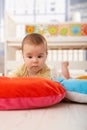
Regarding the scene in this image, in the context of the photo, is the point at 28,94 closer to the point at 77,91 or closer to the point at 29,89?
the point at 29,89

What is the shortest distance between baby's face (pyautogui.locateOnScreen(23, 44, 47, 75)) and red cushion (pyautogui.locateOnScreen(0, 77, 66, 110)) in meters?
0.41

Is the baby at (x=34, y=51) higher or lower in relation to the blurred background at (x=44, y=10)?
lower

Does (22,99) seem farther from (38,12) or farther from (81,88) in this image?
(38,12)

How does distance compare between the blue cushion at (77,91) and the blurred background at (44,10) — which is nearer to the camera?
the blue cushion at (77,91)

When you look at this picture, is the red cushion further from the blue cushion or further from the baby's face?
the baby's face

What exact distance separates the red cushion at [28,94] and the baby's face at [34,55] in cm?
41

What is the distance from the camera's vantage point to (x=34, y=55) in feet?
3.61

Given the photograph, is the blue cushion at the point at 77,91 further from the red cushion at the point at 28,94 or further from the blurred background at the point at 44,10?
the blurred background at the point at 44,10

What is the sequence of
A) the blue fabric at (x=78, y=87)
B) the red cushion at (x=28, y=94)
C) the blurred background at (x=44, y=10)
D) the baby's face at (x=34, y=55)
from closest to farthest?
the red cushion at (x=28, y=94), the blue fabric at (x=78, y=87), the baby's face at (x=34, y=55), the blurred background at (x=44, y=10)

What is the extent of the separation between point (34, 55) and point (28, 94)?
48 centimetres

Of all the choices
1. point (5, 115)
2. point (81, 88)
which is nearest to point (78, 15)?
point (81, 88)

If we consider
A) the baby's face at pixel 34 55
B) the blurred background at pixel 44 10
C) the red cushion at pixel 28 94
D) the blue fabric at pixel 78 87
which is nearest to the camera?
the red cushion at pixel 28 94

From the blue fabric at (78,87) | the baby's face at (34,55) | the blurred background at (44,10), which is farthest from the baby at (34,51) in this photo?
the blurred background at (44,10)

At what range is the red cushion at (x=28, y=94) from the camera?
0.63m
